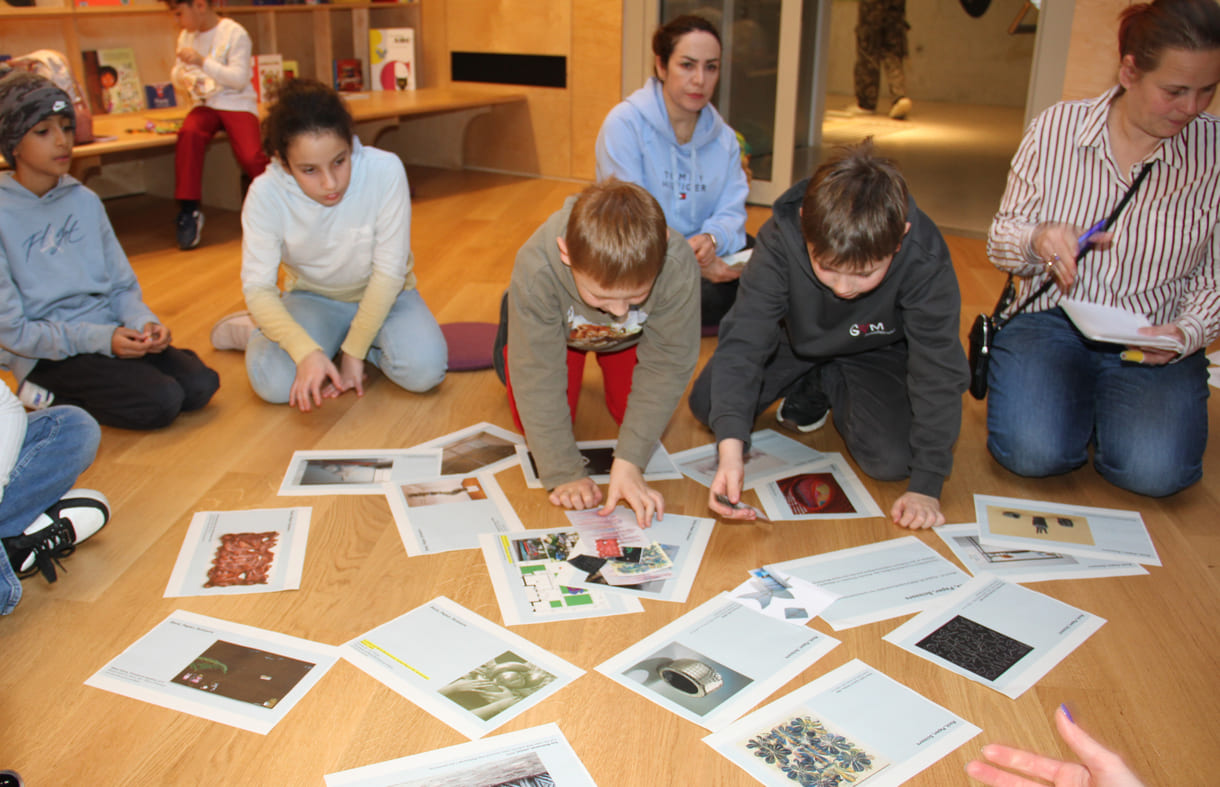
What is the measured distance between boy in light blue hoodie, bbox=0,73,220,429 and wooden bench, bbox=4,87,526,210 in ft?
3.63

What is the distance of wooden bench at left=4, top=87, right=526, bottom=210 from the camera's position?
11.6 feet

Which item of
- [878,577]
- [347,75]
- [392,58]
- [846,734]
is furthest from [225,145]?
[846,734]

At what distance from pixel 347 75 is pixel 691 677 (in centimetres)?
447

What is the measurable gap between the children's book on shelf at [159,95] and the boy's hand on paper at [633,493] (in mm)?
3401

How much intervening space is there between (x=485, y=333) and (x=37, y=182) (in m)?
1.16

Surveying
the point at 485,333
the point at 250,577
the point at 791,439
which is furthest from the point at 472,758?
the point at 485,333

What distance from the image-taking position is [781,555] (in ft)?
5.65

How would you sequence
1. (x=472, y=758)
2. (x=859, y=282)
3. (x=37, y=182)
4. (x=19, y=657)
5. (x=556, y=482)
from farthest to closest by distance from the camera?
(x=37, y=182)
(x=556, y=482)
(x=859, y=282)
(x=19, y=657)
(x=472, y=758)

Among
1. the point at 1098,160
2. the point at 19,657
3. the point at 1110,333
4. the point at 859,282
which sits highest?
the point at 1098,160

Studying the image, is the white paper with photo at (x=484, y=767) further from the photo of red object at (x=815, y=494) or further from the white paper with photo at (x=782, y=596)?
the photo of red object at (x=815, y=494)

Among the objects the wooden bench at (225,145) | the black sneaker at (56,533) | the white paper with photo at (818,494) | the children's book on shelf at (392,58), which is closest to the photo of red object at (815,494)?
the white paper with photo at (818,494)

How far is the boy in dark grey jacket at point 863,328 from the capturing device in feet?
5.21

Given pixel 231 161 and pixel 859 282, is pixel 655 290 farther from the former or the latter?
pixel 231 161

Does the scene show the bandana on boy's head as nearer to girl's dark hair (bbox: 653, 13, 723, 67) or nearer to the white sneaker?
the white sneaker
